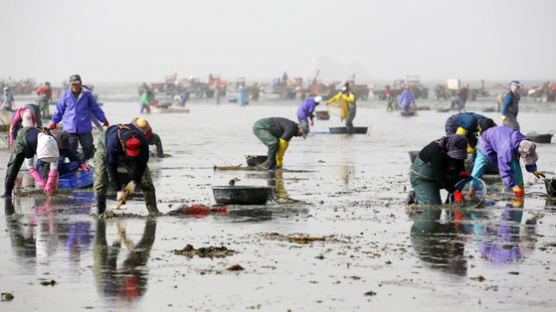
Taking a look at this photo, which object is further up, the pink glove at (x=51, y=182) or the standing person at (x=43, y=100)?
the pink glove at (x=51, y=182)

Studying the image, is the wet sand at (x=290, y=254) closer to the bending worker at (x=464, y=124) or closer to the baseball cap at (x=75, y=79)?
the bending worker at (x=464, y=124)

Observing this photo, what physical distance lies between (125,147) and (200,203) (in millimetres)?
2631

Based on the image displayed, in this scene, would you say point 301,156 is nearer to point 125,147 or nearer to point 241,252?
point 125,147

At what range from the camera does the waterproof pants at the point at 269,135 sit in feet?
61.9

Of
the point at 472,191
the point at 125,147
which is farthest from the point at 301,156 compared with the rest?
the point at 125,147

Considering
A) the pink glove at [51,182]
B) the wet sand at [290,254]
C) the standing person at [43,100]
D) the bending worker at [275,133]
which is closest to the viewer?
the wet sand at [290,254]

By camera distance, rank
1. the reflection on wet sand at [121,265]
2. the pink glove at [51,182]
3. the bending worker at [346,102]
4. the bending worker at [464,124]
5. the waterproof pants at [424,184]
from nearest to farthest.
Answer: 1. the reflection on wet sand at [121,265]
2. the waterproof pants at [424,184]
3. the pink glove at [51,182]
4. the bending worker at [464,124]
5. the bending worker at [346,102]

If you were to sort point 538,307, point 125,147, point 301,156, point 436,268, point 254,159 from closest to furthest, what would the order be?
1. point 538,307
2. point 436,268
3. point 125,147
4. point 254,159
5. point 301,156

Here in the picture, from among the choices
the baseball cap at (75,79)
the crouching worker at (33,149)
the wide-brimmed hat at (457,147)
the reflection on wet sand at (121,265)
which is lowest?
the reflection on wet sand at (121,265)

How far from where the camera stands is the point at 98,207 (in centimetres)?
1227

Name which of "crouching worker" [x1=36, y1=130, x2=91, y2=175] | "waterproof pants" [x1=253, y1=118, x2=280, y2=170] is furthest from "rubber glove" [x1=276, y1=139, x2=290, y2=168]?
"crouching worker" [x1=36, y1=130, x2=91, y2=175]

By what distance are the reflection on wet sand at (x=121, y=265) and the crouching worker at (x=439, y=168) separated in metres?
3.66

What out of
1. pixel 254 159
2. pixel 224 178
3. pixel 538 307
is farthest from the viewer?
pixel 254 159

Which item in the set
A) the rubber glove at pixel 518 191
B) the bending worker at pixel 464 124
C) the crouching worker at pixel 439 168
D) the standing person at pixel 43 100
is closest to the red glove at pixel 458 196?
the crouching worker at pixel 439 168
